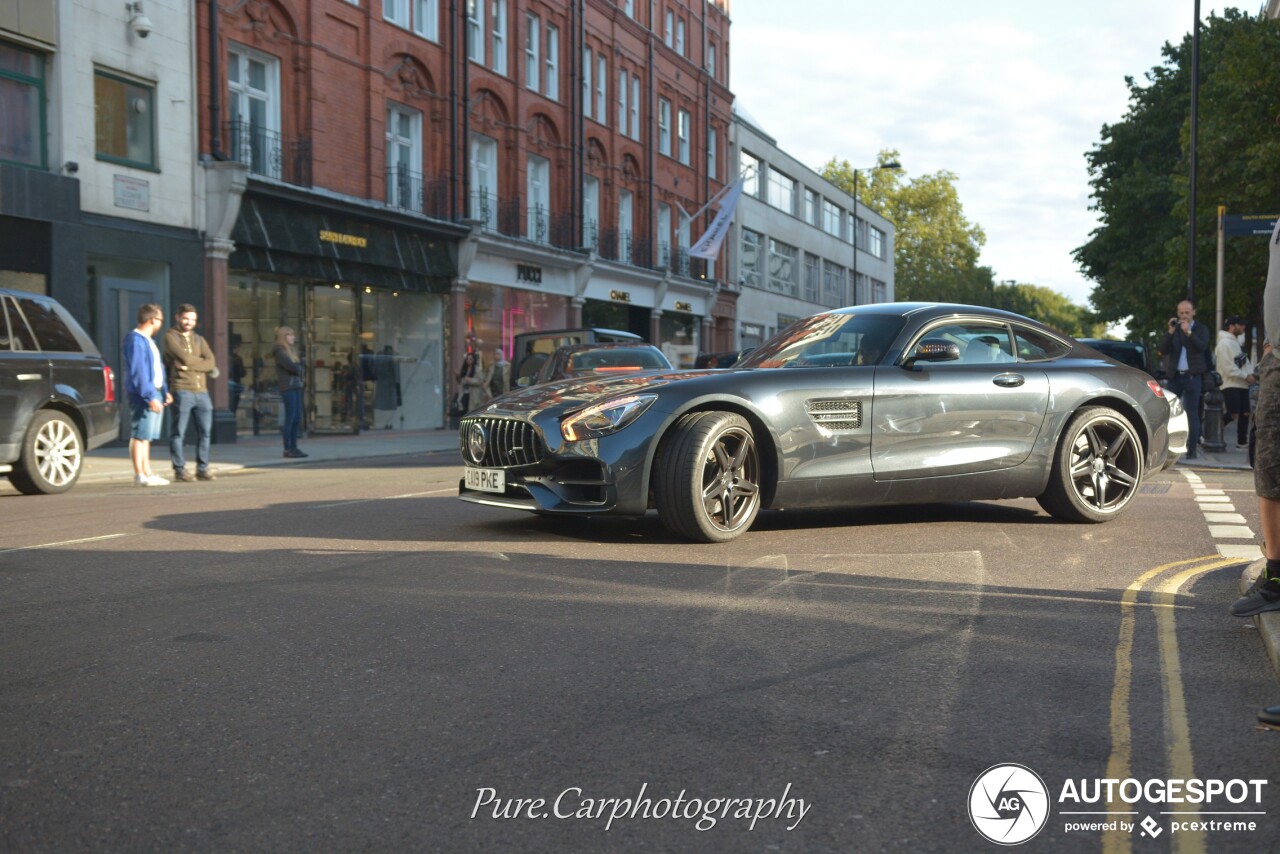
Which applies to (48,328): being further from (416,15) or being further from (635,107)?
(635,107)

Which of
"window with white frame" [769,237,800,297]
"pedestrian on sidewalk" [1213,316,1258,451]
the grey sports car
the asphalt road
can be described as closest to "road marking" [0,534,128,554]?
the asphalt road

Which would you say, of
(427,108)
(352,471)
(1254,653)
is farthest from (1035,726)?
(427,108)

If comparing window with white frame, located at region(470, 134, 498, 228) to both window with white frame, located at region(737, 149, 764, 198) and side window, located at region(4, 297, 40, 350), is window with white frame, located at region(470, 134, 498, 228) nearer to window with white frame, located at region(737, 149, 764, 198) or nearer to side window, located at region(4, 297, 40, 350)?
side window, located at region(4, 297, 40, 350)

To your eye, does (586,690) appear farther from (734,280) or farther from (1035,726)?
(734,280)

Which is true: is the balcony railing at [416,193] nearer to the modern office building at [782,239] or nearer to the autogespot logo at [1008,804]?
the modern office building at [782,239]

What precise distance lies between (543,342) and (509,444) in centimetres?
1538

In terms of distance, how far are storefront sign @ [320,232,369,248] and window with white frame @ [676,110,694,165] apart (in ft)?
76.1

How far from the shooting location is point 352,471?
15578mm

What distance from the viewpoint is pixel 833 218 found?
73.4 m

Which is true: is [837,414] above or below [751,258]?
below

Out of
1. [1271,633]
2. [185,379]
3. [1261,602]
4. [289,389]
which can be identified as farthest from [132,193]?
[1271,633]

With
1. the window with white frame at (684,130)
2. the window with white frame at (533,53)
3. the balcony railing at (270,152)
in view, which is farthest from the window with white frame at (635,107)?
the balcony railing at (270,152)

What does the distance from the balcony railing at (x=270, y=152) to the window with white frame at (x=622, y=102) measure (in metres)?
18.2

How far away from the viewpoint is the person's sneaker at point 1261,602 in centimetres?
496
